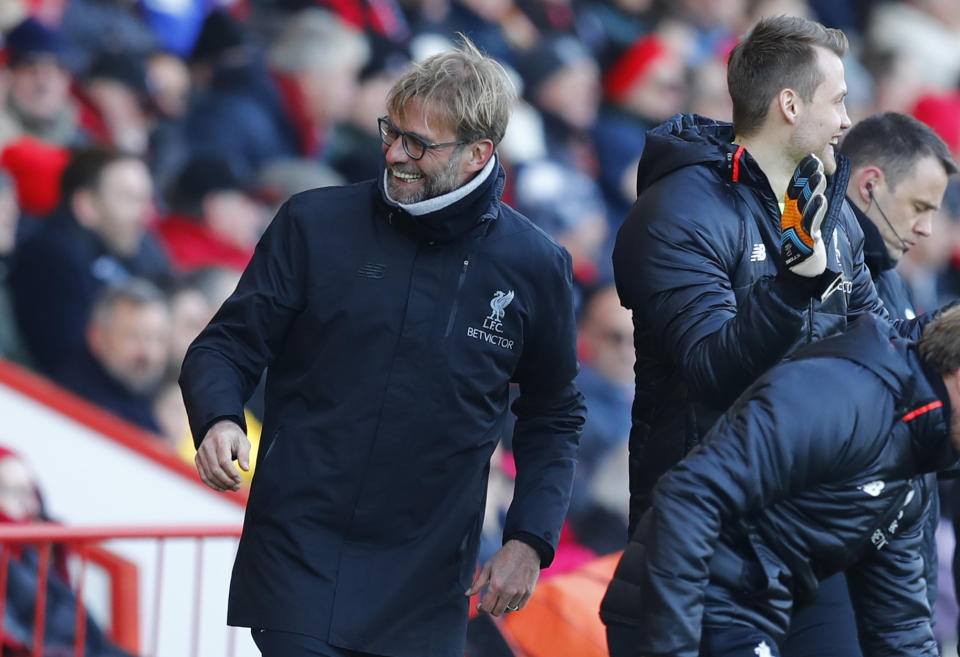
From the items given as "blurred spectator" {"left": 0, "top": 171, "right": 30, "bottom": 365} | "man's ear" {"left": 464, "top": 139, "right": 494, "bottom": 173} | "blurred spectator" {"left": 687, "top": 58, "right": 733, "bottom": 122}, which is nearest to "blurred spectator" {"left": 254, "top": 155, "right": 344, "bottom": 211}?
"blurred spectator" {"left": 0, "top": 171, "right": 30, "bottom": 365}

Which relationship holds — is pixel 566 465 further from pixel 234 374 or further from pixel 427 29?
pixel 427 29

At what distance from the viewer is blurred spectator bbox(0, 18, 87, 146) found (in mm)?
6766

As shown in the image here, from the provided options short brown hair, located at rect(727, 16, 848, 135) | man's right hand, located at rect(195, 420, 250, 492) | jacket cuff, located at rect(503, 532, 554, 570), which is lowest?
jacket cuff, located at rect(503, 532, 554, 570)

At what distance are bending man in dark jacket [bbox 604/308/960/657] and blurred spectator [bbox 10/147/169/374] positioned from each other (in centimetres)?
360

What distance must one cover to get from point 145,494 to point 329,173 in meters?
2.08

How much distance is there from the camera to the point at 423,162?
11.1 feet

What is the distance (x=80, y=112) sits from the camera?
23.4ft

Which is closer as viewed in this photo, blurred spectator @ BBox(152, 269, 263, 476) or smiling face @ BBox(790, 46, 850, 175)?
smiling face @ BBox(790, 46, 850, 175)

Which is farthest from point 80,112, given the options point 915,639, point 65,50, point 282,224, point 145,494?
point 915,639

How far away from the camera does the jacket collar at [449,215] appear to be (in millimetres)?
3381

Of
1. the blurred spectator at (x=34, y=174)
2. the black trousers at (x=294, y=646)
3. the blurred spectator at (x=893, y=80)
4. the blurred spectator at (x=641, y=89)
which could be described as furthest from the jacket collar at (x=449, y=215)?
the blurred spectator at (x=893, y=80)

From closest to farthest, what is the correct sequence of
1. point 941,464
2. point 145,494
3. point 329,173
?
1. point 941,464
2. point 145,494
3. point 329,173

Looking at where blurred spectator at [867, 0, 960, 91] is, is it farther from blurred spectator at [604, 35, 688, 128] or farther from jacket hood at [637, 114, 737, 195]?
jacket hood at [637, 114, 737, 195]

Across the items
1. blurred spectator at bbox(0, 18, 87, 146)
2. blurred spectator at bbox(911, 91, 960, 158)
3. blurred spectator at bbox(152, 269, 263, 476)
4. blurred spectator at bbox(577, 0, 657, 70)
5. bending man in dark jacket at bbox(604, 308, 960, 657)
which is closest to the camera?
bending man in dark jacket at bbox(604, 308, 960, 657)
